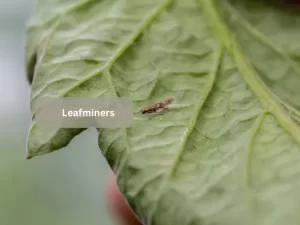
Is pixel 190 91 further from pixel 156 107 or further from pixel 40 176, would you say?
pixel 40 176

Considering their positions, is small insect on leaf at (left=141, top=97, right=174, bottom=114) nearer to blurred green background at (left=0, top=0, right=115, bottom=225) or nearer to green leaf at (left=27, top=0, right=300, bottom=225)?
green leaf at (left=27, top=0, right=300, bottom=225)

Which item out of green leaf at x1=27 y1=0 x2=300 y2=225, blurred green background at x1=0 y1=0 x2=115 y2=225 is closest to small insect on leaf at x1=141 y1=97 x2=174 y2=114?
green leaf at x1=27 y1=0 x2=300 y2=225

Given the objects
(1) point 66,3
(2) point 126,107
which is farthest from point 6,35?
(2) point 126,107

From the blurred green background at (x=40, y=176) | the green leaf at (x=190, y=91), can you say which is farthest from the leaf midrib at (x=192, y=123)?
the blurred green background at (x=40, y=176)

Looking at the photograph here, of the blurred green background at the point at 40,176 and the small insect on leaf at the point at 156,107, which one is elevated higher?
the small insect on leaf at the point at 156,107

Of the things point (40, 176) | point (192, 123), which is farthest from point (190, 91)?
point (40, 176)

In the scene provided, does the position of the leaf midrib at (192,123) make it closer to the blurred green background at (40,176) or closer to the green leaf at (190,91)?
the green leaf at (190,91)
